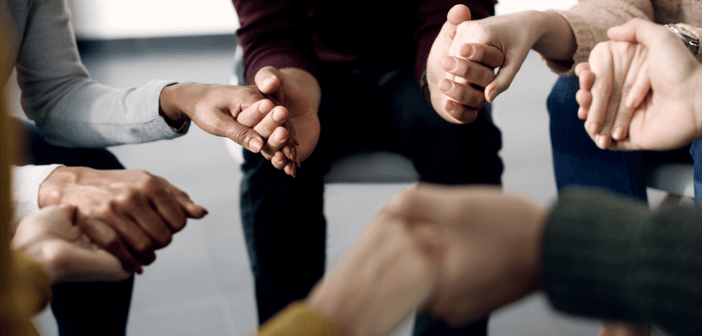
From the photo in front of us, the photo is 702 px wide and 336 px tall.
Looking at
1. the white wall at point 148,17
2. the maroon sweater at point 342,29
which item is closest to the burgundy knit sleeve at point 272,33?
the maroon sweater at point 342,29

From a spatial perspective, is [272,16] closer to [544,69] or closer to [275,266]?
[275,266]

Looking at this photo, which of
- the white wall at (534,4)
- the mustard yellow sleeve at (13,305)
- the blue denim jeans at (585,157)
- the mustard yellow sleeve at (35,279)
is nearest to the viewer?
the mustard yellow sleeve at (13,305)

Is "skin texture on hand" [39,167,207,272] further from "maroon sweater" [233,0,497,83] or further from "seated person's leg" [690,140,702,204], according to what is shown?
"seated person's leg" [690,140,702,204]

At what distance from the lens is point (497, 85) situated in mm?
535

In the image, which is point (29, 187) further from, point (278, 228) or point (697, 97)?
point (697, 97)

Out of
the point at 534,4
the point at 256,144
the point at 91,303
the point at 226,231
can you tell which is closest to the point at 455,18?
the point at 256,144

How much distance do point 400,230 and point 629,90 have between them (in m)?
0.41

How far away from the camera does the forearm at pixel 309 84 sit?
2.07 ft

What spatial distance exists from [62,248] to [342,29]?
0.53 metres

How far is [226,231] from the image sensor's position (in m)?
0.94

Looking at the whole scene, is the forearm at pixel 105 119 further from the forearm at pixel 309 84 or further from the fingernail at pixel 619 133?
the fingernail at pixel 619 133

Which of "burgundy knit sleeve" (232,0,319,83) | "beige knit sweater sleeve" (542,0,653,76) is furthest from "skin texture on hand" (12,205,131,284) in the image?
"beige knit sweater sleeve" (542,0,653,76)

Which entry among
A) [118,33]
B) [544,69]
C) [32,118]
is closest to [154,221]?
[32,118]

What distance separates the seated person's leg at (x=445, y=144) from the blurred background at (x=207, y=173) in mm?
63
